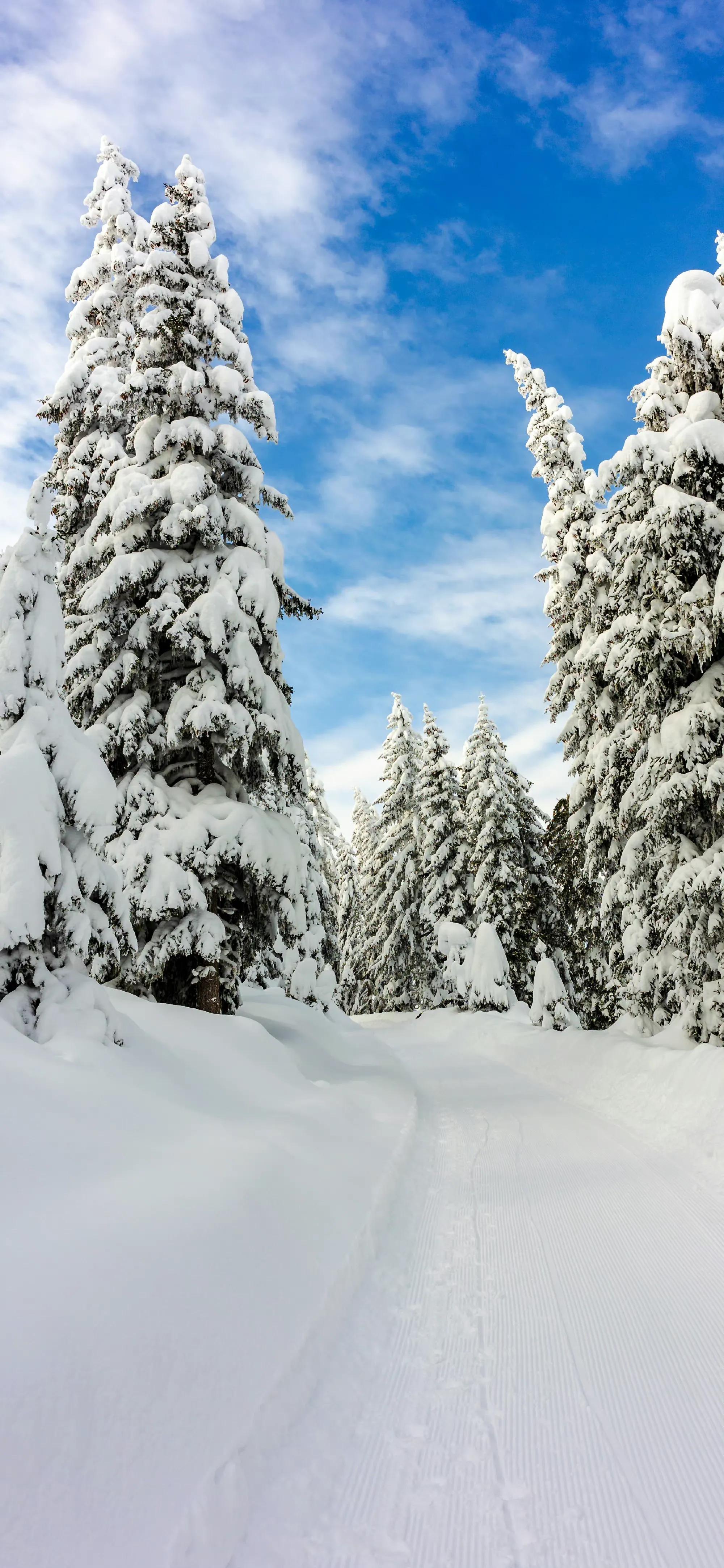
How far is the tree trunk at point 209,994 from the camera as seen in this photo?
11.1 metres

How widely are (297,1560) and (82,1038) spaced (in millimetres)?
4262

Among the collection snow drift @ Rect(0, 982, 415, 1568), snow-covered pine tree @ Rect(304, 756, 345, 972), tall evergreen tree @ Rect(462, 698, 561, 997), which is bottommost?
snow drift @ Rect(0, 982, 415, 1568)

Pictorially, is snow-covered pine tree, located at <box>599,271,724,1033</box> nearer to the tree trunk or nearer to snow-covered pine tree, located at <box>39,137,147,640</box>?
the tree trunk

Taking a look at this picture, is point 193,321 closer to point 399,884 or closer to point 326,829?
point 399,884

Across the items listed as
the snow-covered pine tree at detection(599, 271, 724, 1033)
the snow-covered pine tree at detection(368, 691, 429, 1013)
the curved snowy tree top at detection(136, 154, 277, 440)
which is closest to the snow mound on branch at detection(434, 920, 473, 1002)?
the snow-covered pine tree at detection(368, 691, 429, 1013)

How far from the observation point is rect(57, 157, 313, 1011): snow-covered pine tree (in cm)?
1087

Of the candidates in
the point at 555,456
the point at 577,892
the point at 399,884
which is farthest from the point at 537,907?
the point at 555,456

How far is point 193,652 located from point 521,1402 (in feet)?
31.2

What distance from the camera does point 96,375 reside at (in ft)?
52.1

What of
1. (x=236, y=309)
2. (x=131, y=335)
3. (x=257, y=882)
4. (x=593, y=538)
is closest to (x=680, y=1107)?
(x=257, y=882)

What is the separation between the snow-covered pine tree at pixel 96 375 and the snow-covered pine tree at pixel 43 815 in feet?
23.6

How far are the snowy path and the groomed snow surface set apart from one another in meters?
0.01

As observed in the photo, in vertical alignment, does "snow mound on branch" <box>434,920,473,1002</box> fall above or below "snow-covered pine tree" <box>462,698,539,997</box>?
below

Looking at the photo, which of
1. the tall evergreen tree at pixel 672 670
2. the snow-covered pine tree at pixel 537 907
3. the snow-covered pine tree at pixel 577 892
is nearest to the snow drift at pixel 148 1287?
the tall evergreen tree at pixel 672 670
